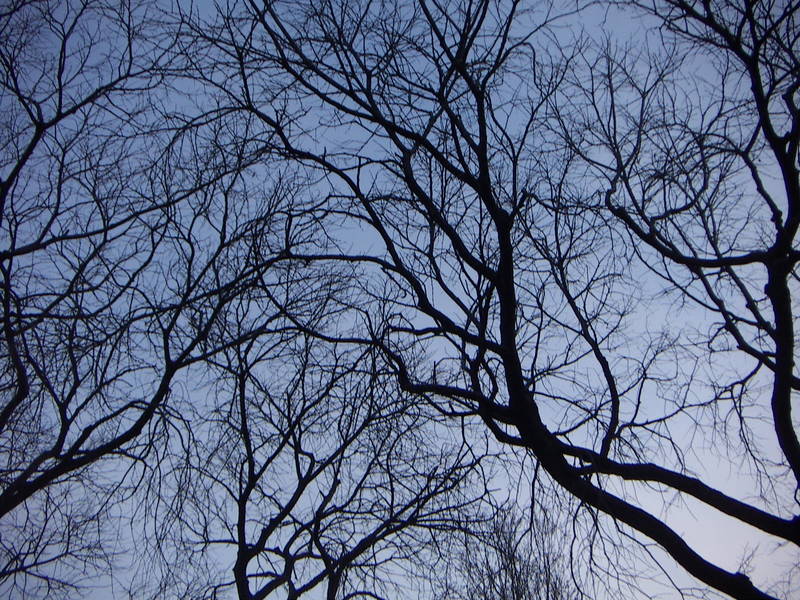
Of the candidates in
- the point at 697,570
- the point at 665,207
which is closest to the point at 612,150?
the point at 665,207

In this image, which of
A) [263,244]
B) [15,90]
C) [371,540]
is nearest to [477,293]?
[263,244]

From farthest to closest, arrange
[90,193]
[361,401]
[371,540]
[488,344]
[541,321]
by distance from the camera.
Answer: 1. [371,540]
2. [90,193]
3. [541,321]
4. [361,401]
5. [488,344]

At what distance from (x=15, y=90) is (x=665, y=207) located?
5312mm

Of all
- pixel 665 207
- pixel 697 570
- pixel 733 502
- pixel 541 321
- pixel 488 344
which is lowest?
pixel 697 570

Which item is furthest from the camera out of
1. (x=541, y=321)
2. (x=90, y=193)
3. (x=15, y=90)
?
(x=90, y=193)

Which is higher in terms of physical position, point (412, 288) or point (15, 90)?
point (15, 90)

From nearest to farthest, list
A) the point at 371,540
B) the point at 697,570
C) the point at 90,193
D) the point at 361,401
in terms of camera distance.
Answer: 1. the point at 697,570
2. the point at 361,401
3. the point at 90,193
4. the point at 371,540

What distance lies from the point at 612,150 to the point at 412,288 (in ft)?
6.64

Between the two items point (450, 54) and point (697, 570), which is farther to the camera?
point (450, 54)

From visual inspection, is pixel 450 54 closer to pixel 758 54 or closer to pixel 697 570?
pixel 758 54

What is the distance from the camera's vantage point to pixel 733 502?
3.98 metres

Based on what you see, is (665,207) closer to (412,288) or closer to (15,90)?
(412,288)

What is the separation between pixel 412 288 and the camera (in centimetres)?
496

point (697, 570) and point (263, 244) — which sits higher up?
point (263, 244)
